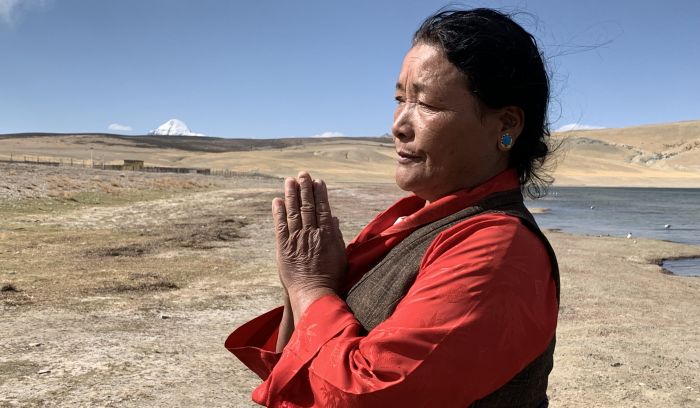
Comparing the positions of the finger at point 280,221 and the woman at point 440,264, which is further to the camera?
the finger at point 280,221

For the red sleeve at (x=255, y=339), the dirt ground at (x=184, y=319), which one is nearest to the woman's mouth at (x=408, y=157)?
the red sleeve at (x=255, y=339)

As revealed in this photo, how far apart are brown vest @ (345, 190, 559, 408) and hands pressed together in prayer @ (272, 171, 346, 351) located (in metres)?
0.09

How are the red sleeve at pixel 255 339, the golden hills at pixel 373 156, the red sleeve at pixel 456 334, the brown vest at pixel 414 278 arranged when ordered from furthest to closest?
the golden hills at pixel 373 156, the red sleeve at pixel 255 339, the brown vest at pixel 414 278, the red sleeve at pixel 456 334

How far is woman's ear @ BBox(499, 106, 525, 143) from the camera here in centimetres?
157

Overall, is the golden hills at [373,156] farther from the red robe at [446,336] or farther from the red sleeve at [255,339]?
the red robe at [446,336]

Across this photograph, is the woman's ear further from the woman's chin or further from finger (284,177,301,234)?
finger (284,177,301,234)

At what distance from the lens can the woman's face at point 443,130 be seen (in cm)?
154

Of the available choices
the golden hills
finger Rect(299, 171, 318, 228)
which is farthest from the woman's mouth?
the golden hills

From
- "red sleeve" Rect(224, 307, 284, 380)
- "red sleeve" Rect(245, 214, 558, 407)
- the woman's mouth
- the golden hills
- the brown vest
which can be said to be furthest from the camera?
the golden hills

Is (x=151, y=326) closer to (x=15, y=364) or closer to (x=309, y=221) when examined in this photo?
(x=15, y=364)

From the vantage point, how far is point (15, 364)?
17.2 ft

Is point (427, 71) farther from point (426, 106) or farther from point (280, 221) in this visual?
point (280, 221)

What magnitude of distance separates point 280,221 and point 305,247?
122 mm

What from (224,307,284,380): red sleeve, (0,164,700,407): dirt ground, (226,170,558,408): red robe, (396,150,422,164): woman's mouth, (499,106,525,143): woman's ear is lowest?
(0,164,700,407): dirt ground
